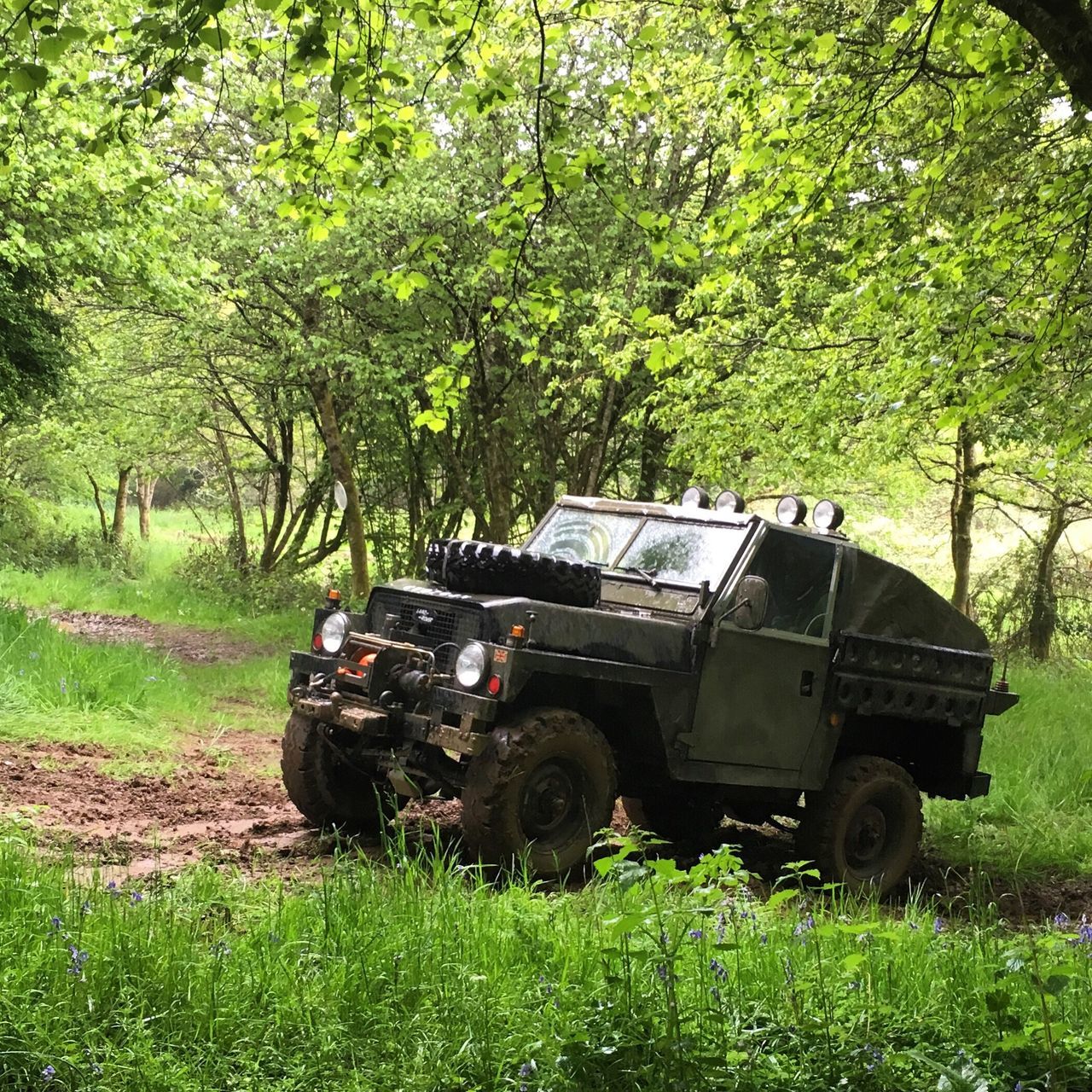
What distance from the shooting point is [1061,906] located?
5848 mm

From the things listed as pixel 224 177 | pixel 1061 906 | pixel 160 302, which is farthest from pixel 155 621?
pixel 1061 906

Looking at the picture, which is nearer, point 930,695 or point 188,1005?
point 188,1005

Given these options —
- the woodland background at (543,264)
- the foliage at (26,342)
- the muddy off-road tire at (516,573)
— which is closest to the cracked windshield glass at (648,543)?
the muddy off-road tire at (516,573)

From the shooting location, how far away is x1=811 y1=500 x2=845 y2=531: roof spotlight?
6.08m

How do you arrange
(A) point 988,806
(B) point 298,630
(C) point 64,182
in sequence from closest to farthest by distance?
1. (A) point 988,806
2. (C) point 64,182
3. (B) point 298,630

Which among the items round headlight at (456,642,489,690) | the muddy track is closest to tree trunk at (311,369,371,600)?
the muddy track

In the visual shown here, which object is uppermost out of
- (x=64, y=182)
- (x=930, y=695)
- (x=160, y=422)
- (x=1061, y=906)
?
(x=64, y=182)

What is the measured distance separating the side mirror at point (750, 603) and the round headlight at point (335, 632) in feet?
6.26

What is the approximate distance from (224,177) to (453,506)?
6063 mm

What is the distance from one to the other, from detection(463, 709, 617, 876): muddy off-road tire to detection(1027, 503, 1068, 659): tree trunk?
13822 millimetres

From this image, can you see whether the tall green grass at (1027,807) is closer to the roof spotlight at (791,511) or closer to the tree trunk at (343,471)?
the roof spotlight at (791,511)

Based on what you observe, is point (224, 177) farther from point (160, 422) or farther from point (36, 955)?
point (36, 955)

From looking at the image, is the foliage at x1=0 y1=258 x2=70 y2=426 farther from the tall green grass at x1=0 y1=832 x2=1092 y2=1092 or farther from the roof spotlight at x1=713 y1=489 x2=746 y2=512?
the tall green grass at x1=0 y1=832 x2=1092 y2=1092

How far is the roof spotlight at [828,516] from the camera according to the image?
19.9 ft
